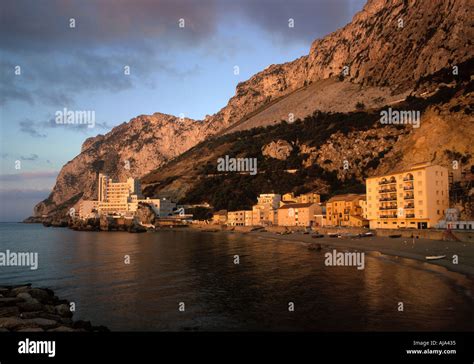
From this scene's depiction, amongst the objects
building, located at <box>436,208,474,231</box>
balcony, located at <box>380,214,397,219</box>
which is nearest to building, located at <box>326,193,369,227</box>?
balcony, located at <box>380,214,397,219</box>

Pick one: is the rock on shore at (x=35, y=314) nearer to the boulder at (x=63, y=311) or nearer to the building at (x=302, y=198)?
the boulder at (x=63, y=311)

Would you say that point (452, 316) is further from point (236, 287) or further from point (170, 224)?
point (170, 224)

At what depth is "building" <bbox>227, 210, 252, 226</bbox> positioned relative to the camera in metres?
143

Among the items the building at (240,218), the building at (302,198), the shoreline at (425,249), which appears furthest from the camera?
the building at (240,218)

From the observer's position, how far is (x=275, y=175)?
178 meters

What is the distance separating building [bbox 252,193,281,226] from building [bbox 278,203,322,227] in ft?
22.5

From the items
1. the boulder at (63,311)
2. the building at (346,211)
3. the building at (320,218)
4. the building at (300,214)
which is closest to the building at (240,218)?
the building at (300,214)

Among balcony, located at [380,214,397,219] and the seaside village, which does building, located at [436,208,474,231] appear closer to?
the seaside village

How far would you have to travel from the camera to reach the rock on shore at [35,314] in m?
18.1

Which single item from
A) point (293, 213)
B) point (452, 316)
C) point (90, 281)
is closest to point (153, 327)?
point (452, 316)

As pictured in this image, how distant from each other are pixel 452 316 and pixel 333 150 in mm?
154093

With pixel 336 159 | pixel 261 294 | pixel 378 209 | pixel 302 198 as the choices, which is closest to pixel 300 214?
pixel 302 198

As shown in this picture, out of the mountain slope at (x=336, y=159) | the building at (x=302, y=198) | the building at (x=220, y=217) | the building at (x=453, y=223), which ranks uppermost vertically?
the mountain slope at (x=336, y=159)

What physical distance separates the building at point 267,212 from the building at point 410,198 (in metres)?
50.5
